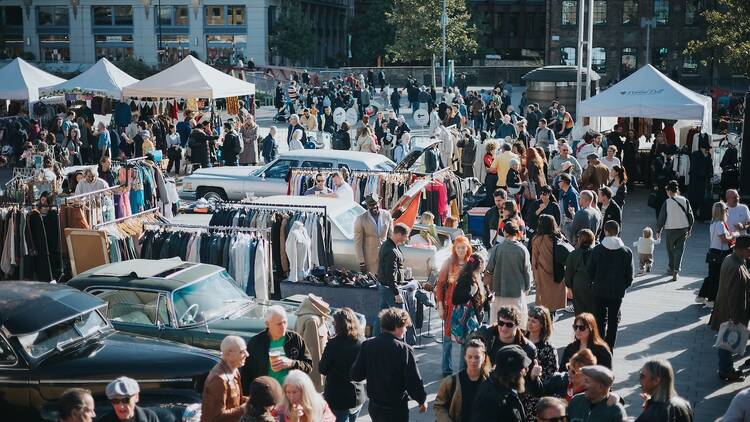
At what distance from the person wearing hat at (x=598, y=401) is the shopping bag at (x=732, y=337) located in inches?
184

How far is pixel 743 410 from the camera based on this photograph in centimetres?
747

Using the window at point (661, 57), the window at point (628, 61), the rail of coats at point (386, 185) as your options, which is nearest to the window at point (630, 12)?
the window at point (628, 61)

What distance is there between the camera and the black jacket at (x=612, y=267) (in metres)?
11.4

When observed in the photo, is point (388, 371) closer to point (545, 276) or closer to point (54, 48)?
point (545, 276)

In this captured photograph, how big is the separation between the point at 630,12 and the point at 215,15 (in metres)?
36.9

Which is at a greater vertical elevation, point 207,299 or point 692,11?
point 692,11

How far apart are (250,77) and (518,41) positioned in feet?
120

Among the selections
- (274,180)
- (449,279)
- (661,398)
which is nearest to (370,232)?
(449,279)

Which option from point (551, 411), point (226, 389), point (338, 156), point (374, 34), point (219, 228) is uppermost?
point (374, 34)

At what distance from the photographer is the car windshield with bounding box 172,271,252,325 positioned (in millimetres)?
10625

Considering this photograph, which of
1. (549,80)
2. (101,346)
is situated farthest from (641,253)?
(549,80)

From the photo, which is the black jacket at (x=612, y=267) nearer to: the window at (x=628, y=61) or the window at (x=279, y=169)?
the window at (x=279, y=169)

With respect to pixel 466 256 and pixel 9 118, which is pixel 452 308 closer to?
pixel 466 256

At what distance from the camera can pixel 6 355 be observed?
29.8 ft
